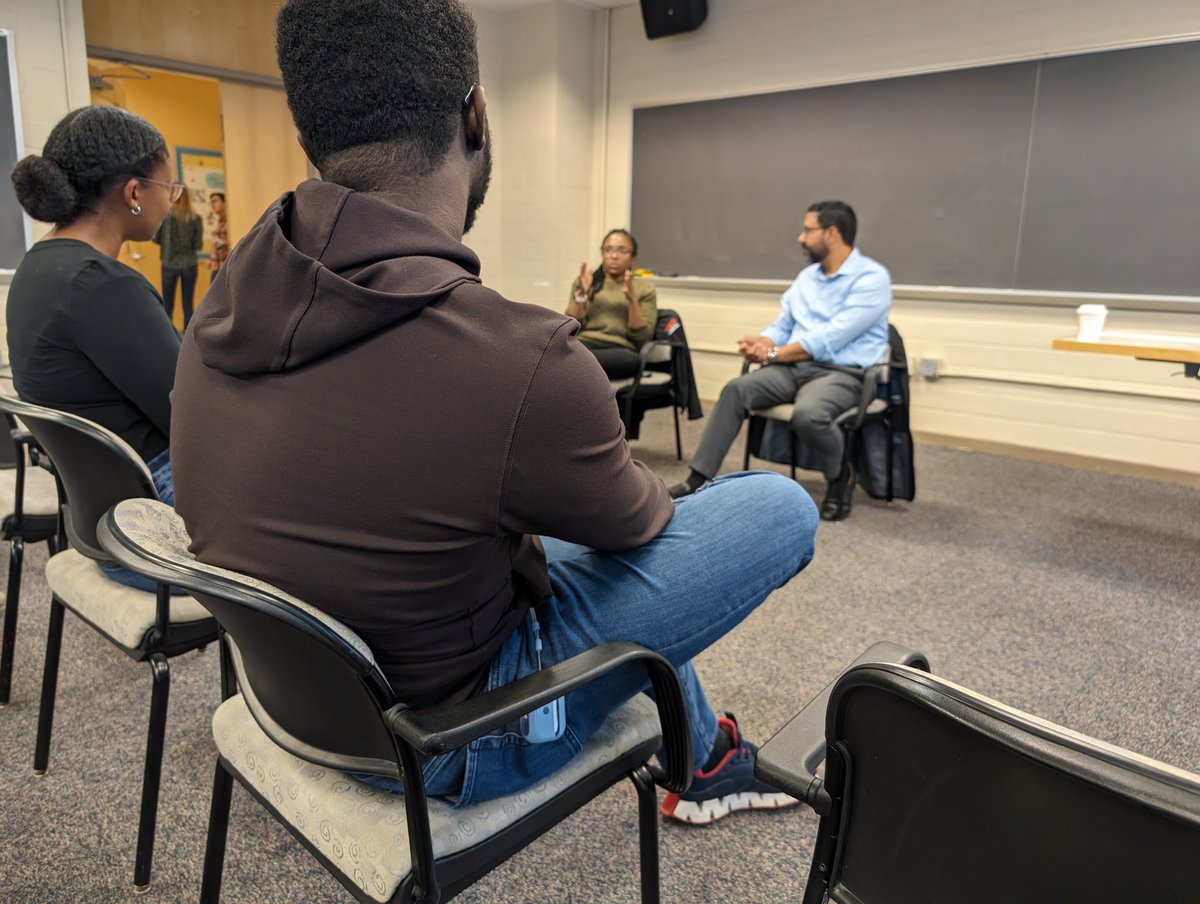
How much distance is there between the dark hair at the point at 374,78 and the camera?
0.79 m

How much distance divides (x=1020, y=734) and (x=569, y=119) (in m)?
5.65

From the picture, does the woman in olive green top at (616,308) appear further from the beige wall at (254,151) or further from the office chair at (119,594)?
the office chair at (119,594)

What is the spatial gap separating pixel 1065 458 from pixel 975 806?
13.7ft

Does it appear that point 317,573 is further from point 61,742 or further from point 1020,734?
point 61,742

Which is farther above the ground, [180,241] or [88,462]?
[180,241]

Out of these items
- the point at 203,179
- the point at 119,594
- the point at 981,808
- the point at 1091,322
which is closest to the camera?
the point at 981,808

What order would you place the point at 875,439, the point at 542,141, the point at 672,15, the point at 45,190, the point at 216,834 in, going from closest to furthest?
the point at 216,834 < the point at 45,190 < the point at 875,439 < the point at 672,15 < the point at 542,141

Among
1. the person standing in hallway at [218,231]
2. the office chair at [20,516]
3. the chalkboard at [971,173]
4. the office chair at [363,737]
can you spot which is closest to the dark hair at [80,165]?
the office chair at [20,516]

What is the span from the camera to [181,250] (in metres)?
5.81

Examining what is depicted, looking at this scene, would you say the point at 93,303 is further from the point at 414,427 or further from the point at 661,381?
the point at 661,381

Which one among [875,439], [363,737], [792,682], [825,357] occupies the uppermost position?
[825,357]

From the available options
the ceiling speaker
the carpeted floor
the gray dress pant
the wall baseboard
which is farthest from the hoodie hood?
the ceiling speaker

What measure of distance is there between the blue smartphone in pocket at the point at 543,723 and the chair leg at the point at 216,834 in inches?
16.7

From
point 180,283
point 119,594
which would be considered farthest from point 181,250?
point 119,594
